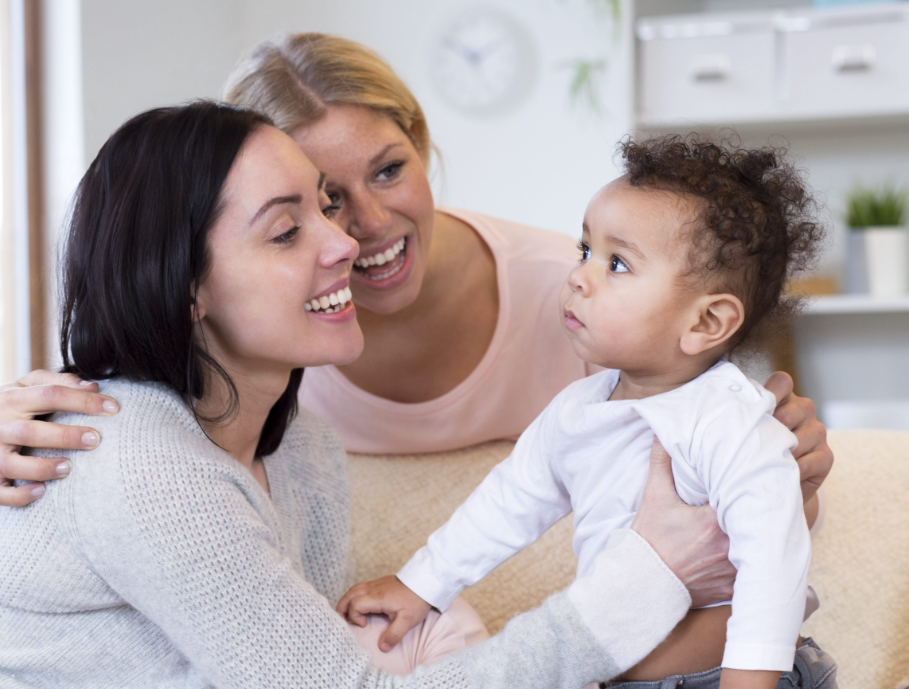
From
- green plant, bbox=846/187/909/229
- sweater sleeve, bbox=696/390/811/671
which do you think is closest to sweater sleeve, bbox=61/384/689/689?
sweater sleeve, bbox=696/390/811/671

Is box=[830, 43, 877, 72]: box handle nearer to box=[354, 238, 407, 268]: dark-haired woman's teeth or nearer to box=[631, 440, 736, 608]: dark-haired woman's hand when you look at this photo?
box=[354, 238, 407, 268]: dark-haired woman's teeth

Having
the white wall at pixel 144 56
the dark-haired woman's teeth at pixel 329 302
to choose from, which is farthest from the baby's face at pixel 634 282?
the white wall at pixel 144 56

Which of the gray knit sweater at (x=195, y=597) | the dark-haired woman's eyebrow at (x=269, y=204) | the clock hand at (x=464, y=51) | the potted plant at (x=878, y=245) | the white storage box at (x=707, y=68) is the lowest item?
the gray knit sweater at (x=195, y=597)

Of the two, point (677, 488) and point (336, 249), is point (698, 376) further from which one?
point (336, 249)

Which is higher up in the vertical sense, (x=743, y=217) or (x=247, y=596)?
(x=743, y=217)

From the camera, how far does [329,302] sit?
1171 mm

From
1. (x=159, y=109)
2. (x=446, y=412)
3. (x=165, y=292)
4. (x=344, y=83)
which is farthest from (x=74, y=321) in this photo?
(x=446, y=412)

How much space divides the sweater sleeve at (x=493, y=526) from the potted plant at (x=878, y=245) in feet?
6.56

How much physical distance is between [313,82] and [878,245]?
1.99 metres

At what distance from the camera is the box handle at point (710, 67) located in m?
2.66

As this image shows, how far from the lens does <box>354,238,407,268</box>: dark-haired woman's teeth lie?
1.48 metres

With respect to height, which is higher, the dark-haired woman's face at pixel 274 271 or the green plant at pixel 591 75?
the green plant at pixel 591 75

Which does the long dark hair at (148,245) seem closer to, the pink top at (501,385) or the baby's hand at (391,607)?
the baby's hand at (391,607)

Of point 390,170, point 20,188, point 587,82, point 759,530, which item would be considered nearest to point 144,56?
point 20,188
